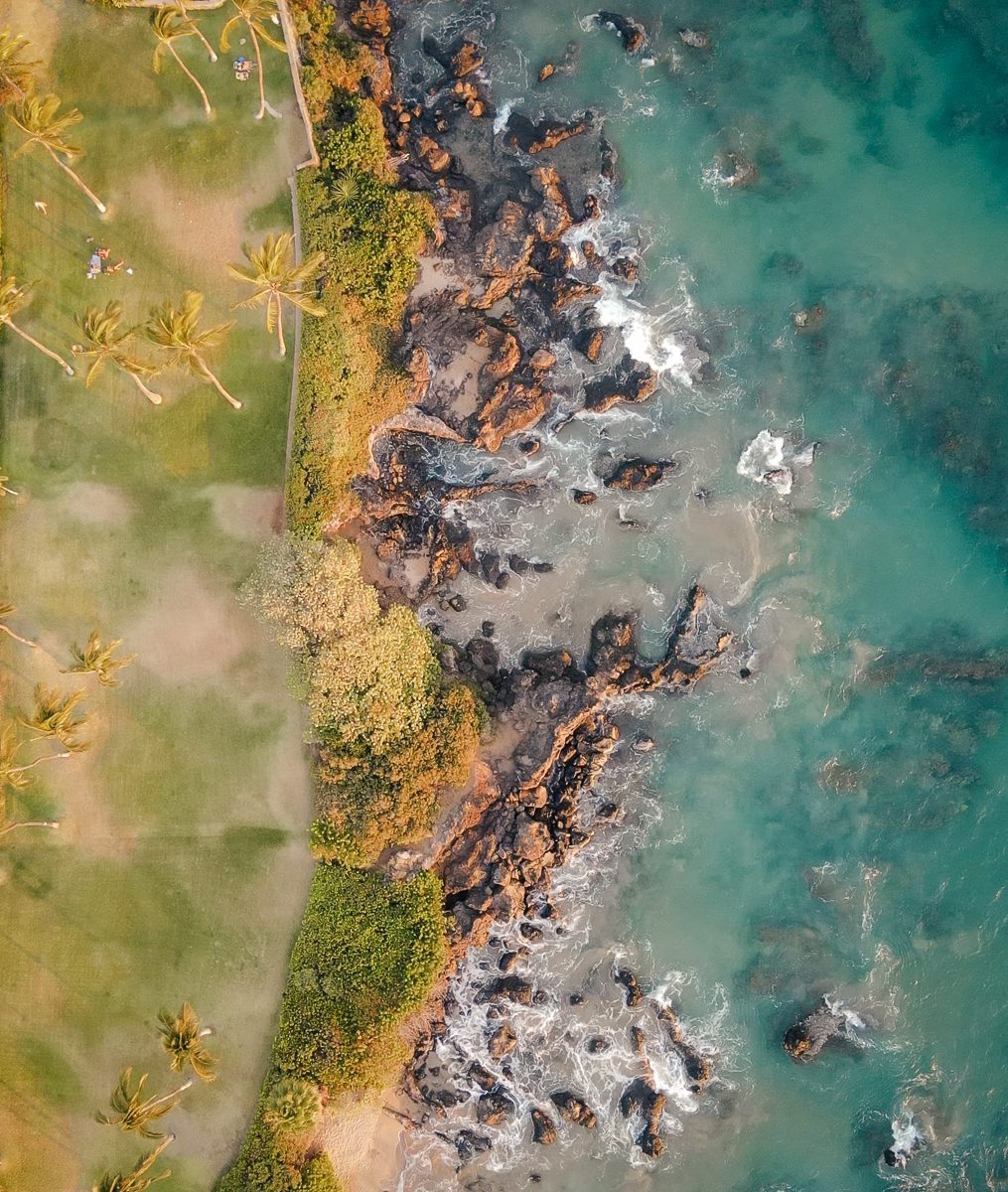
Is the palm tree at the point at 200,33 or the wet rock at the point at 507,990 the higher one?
the palm tree at the point at 200,33

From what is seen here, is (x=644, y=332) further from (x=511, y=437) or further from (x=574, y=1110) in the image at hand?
(x=574, y=1110)

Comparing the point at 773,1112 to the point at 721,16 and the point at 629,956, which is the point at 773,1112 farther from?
the point at 721,16

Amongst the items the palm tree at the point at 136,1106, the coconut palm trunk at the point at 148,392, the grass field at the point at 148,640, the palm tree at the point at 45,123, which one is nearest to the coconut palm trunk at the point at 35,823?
the grass field at the point at 148,640

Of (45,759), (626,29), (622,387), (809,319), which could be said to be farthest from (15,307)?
(809,319)

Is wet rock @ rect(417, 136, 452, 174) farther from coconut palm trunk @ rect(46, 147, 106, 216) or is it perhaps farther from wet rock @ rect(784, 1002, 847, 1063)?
wet rock @ rect(784, 1002, 847, 1063)

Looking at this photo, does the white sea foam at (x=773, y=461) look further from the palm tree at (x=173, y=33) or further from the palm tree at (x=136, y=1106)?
the palm tree at (x=136, y=1106)

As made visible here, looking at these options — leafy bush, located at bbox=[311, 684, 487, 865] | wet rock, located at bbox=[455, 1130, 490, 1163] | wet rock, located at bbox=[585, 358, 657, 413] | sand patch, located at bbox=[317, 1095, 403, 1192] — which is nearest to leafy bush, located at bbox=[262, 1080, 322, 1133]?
sand patch, located at bbox=[317, 1095, 403, 1192]

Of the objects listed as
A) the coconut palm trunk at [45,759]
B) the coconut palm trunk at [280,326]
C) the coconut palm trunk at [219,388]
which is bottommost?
the coconut palm trunk at [45,759]
